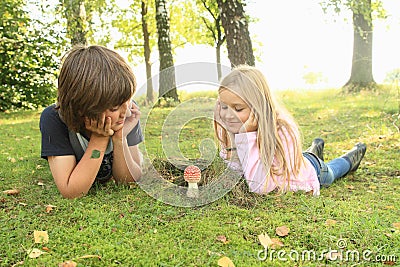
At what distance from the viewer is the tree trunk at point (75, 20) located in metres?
9.13

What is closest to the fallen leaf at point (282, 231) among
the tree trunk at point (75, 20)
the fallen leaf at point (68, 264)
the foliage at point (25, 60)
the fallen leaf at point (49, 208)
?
the fallen leaf at point (68, 264)

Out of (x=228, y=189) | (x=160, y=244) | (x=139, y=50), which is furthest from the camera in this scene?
(x=139, y=50)

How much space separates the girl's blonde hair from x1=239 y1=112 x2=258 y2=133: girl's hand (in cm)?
3

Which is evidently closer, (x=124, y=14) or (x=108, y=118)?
(x=108, y=118)

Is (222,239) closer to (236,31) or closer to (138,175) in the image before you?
(138,175)

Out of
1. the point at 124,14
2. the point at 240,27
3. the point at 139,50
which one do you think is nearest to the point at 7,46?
the point at 240,27

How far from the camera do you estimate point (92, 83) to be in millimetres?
2693

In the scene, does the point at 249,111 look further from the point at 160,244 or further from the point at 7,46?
the point at 7,46

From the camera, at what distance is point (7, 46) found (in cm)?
1038

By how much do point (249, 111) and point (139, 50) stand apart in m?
16.7

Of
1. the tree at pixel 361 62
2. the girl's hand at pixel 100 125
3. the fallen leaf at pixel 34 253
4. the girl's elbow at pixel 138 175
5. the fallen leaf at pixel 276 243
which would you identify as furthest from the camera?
the tree at pixel 361 62

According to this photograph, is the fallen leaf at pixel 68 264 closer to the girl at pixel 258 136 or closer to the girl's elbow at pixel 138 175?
the girl's elbow at pixel 138 175

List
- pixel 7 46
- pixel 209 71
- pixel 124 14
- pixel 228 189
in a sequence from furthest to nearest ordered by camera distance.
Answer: pixel 124 14 → pixel 7 46 → pixel 228 189 → pixel 209 71

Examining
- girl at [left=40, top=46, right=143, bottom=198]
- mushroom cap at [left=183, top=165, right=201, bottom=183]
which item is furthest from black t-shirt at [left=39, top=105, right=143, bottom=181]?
mushroom cap at [left=183, top=165, right=201, bottom=183]
